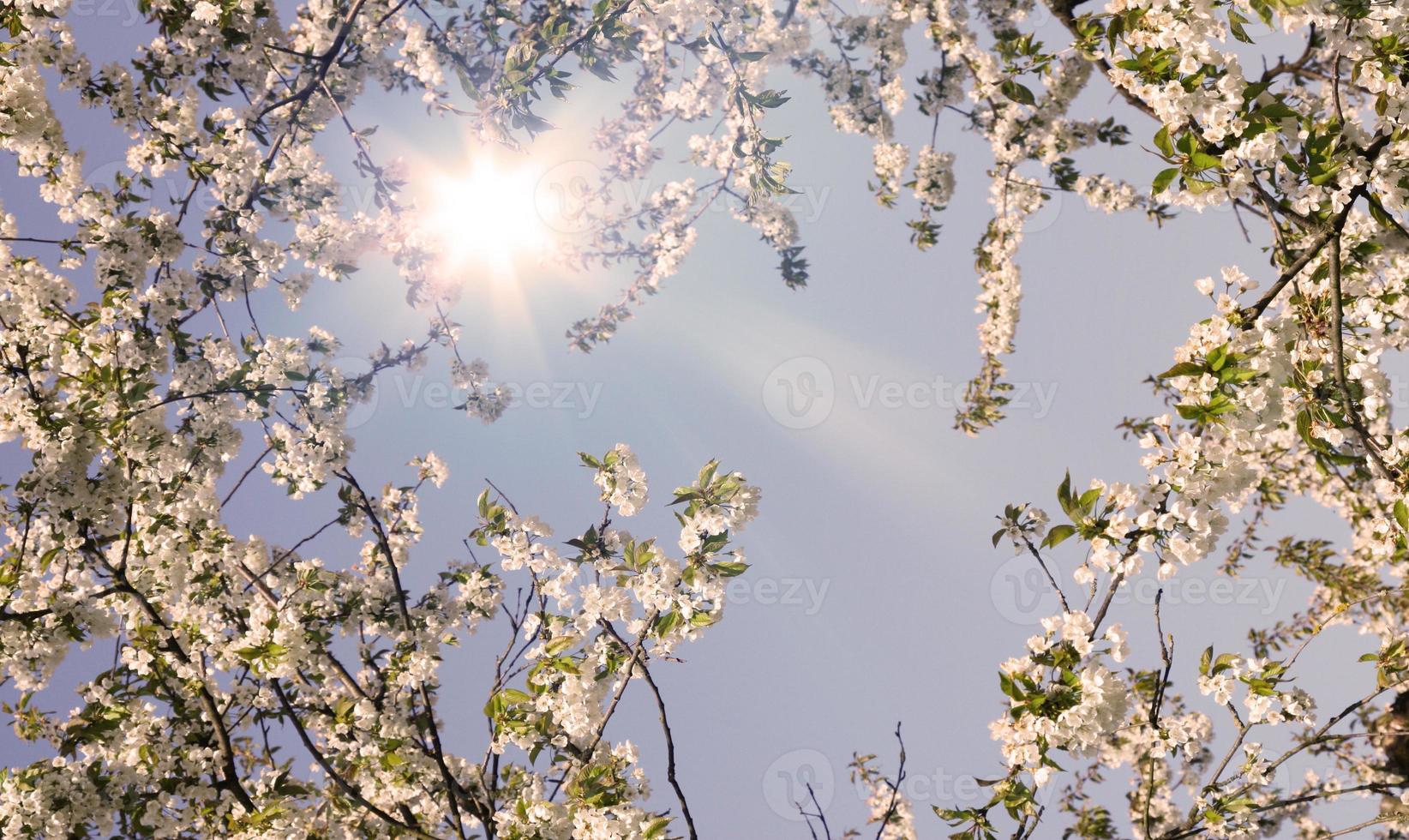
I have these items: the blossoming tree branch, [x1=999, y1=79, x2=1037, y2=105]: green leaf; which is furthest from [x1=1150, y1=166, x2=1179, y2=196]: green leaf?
[x1=999, y1=79, x2=1037, y2=105]: green leaf

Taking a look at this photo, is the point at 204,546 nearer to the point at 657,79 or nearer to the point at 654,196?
the point at 654,196

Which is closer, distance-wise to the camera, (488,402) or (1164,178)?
(1164,178)

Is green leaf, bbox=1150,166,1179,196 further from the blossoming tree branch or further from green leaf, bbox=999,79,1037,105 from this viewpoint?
green leaf, bbox=999,79,1037,105

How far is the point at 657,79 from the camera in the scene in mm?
9711

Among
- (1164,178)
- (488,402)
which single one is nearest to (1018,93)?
(1164,178)

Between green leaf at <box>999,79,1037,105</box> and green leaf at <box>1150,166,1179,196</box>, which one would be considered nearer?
green leaf at <box>1150,166,1179,196</box>

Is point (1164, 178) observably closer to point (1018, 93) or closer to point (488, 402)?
point (1018, 93)

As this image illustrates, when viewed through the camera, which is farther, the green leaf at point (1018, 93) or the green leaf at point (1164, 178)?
the green leaf at point (1018, 93)

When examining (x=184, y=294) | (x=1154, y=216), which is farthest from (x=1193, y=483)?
(x=184, y=294)

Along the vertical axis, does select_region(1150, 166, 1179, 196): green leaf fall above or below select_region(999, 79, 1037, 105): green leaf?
below

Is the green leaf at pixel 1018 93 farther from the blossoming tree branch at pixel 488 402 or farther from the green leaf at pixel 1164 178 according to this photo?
the green leaf at pixel 1164 178

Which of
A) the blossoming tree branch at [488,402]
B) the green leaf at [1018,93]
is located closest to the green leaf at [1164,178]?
the blossoming tree branch at [488,402]

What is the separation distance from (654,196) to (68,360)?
23.6 ft

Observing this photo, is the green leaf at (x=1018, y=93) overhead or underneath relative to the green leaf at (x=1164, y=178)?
overhead
